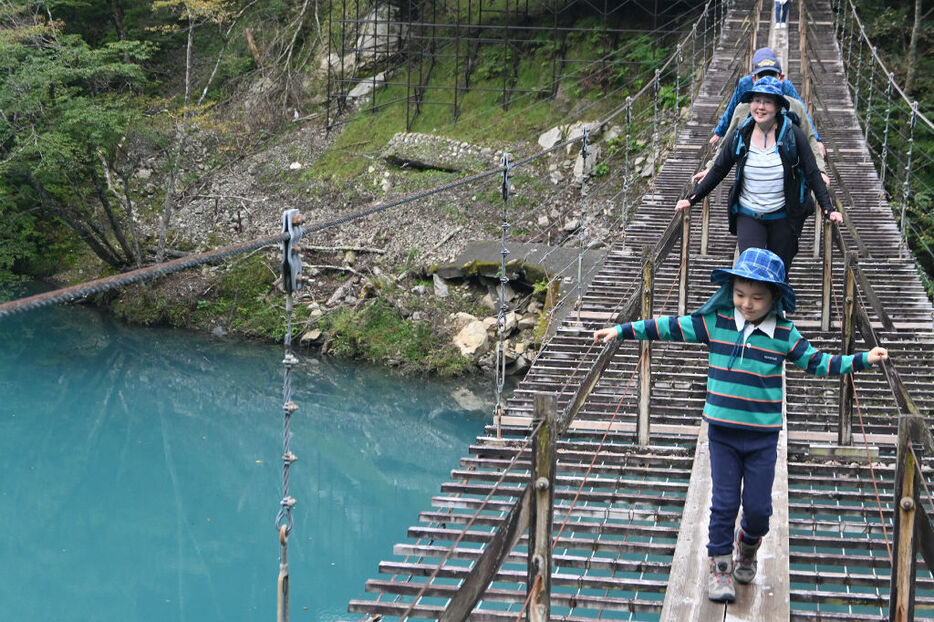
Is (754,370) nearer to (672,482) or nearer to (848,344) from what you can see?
(672,482)

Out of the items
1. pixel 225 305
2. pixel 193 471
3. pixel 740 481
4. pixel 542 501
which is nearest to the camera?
pixel 542 501

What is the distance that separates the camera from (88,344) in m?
14.2

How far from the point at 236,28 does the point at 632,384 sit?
48.8ft

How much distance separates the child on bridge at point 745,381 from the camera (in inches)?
108

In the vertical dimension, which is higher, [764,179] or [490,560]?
[764,179]

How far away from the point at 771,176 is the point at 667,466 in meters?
1.15

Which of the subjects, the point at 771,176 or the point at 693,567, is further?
the point at 771,176

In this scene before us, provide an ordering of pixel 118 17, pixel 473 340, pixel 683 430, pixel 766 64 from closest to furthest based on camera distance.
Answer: pixel 683 430 → pixel 766 64 → pixel 473 340 → pixel 118 17

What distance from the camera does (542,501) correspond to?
2.37 metres

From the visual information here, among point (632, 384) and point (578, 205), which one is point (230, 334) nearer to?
point (578, 205)

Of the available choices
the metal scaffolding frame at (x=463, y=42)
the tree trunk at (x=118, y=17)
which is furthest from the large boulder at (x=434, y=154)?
the tree trunk at (x=118, y=17)

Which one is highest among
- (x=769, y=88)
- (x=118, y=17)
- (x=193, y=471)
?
(x=118, y=17)

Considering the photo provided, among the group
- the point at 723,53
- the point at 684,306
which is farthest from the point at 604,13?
the point at 684,306

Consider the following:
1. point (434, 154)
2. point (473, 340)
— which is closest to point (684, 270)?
point (473, 340)
